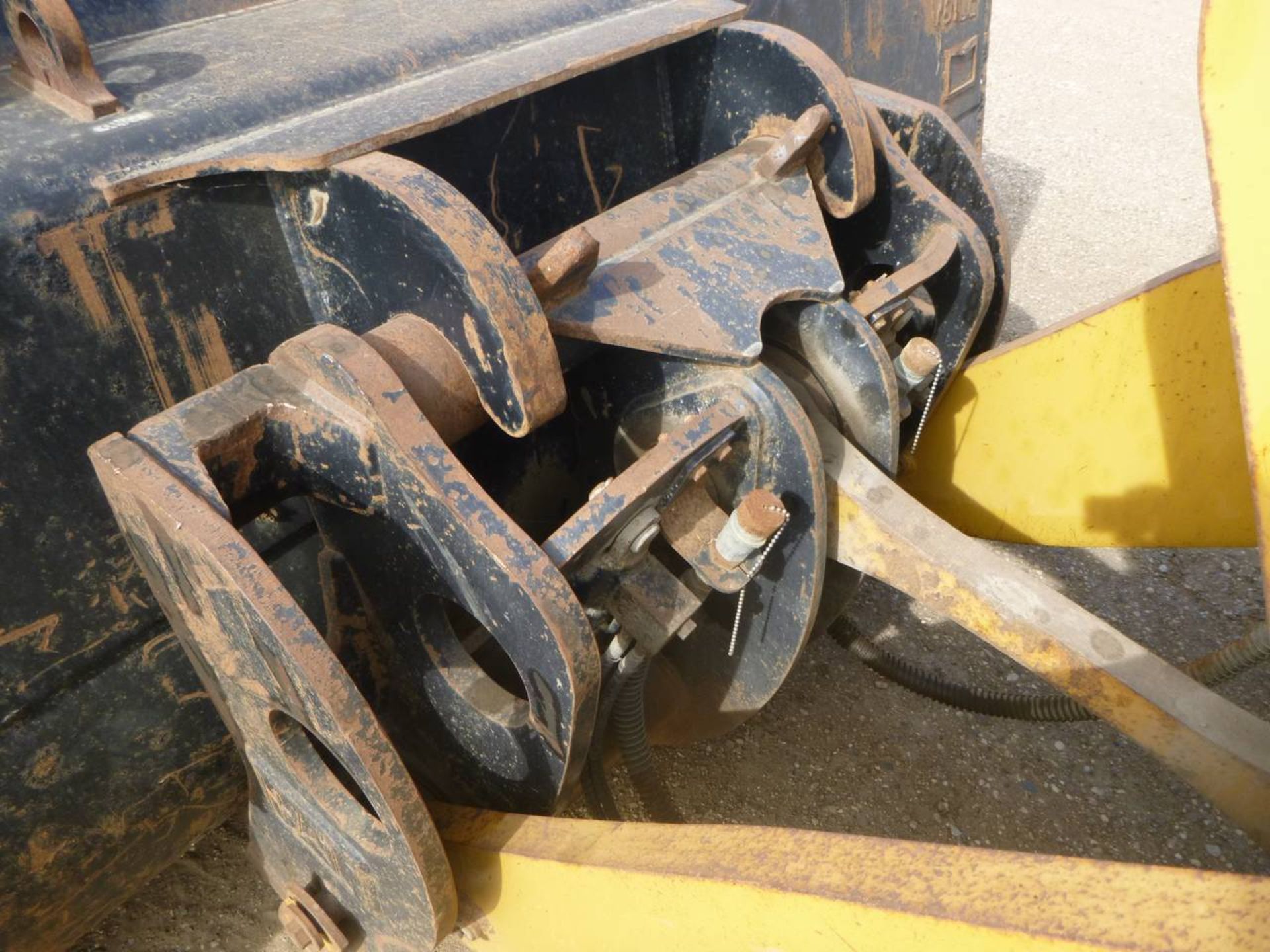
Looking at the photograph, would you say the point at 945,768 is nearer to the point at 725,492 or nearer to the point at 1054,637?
the point at 1054,637

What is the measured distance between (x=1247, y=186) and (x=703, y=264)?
2.30 feet

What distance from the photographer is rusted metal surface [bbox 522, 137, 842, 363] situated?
1.38 meters

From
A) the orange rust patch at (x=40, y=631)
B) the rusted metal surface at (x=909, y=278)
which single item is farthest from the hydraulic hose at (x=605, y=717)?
the orange rust patch at (x=40, y=631)

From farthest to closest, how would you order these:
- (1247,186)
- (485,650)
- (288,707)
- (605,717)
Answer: (485,650) < (605,717) < (288,707) < (1247,186)

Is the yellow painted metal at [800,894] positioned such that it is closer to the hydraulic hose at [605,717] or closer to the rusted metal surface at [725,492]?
the hydraulic hose at [605,717]

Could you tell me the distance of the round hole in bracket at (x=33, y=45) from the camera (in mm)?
1413

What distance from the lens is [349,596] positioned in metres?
1.44

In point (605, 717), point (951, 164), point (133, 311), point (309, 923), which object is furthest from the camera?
point (951, 164)

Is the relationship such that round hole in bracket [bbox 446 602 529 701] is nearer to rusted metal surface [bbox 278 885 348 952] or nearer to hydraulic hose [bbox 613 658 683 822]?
hydraulic hose [bbox 613 658 683 822]

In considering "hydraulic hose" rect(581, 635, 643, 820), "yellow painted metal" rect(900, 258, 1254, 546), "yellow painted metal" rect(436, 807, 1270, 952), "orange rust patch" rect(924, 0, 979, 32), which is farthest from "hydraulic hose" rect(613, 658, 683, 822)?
"orange rust patch" rect(924, 0, 979, 32)

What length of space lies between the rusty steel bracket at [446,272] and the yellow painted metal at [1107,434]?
1.02 meters

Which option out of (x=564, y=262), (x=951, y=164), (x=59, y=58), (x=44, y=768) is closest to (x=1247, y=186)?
(x=564, y=262)

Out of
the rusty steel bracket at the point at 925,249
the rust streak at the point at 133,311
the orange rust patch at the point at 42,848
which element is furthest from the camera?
the rusty steel bracket at the point at 925,249

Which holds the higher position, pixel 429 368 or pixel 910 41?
pixel 429 368
